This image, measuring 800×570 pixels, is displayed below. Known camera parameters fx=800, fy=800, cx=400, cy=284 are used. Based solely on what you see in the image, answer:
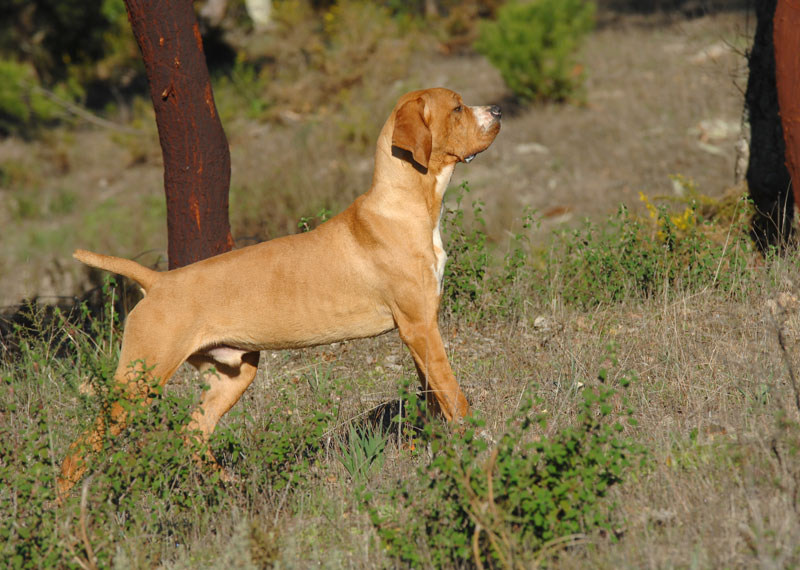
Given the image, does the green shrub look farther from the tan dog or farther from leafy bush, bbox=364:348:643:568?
leafy bush, bbox=364:348:643:568

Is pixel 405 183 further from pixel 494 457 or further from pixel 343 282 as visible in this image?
pixel 494 457

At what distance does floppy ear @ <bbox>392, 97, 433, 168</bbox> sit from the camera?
4.25 metres

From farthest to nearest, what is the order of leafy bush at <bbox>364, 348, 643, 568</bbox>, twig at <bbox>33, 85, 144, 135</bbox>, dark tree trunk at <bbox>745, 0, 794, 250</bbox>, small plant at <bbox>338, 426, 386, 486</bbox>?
twig at <bbox>33, 85, 144, 135</bbox>
dark tree trunk at <bbox>745, 0, 794, 250</bbox>
small plant at <bbox>338, 426, 386, 486</bbox>
leafy bush at <bbox>364, 348, 643, 568</bbox>

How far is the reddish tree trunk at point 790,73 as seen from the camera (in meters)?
5.02

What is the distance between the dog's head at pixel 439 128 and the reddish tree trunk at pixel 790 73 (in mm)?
1982

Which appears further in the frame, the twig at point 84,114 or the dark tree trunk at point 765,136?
the twig at point 84,114

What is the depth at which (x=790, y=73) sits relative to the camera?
5102 millimetres

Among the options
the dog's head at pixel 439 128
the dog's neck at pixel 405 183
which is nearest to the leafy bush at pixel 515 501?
the dog's neck at pixel 405 183

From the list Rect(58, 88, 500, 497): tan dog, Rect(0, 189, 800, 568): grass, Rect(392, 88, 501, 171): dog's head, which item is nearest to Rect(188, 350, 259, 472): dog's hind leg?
Rect(0, 189, 800, 568): grass

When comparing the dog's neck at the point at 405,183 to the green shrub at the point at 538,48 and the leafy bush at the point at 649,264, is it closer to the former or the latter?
the leafy bush at the point at 649,264

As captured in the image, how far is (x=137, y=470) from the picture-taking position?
3.53 metres

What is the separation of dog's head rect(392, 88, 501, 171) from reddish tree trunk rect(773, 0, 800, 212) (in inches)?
78.0

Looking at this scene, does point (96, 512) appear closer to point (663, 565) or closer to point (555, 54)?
point (663, 565)

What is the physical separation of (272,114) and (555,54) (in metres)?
5.54
